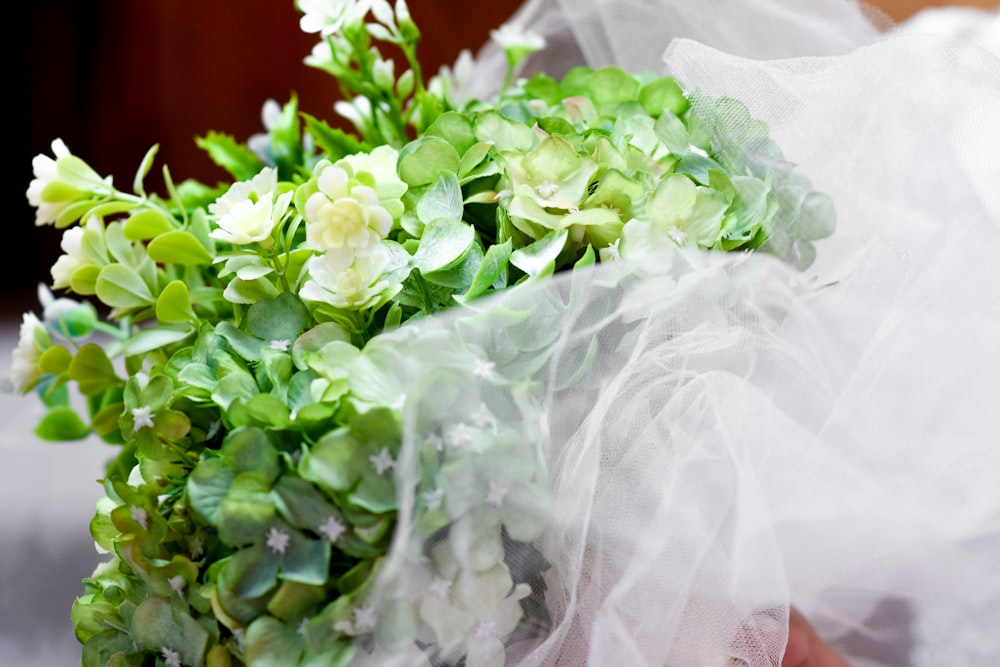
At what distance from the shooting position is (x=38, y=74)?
1.06 meters

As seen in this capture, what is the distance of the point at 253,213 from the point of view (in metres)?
0.34

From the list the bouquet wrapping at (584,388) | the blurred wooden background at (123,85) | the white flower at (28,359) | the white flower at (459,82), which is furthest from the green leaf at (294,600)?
the blurred wooden background at (123,85)

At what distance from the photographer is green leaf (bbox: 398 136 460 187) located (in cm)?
35

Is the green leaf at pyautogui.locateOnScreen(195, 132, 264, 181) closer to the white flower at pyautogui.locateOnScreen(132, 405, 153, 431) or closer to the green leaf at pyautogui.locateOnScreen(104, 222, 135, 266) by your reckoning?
the green leaf at pyautogui.locateOnScreen(104, 222, 135, 266)

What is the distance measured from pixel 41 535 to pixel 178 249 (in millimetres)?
363

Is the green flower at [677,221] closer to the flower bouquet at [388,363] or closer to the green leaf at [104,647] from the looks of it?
the flower bouquet at [388,363]

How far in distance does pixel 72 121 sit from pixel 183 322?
800mm

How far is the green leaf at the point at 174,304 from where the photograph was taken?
0.36 meters

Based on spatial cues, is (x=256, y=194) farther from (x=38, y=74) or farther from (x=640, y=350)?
(x=38, y=74)

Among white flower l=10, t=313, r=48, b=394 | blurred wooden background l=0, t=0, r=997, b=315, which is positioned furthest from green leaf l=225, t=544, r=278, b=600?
blurred wooden background l=0, t=0, r=997, b=315

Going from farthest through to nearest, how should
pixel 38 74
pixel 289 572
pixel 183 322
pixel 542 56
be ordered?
1. pixel 38 74
2. pixel 542 56
3. pixel 183 322
4. pixel 289 572

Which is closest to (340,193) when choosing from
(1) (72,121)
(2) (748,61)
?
(2) (748,61)

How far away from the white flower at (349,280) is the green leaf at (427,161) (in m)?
0.05

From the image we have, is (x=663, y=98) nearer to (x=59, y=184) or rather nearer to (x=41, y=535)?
(x=59, y=184)
